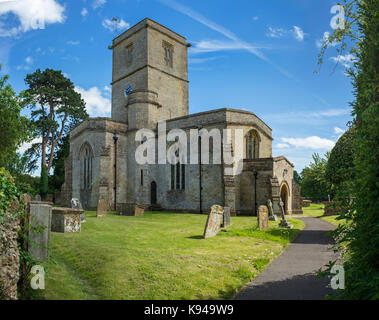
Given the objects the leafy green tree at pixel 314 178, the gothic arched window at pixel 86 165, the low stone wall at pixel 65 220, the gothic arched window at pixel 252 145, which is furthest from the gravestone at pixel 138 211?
the leafy green tree at pixel 314 178

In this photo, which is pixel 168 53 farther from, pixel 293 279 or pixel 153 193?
pixel 293 279

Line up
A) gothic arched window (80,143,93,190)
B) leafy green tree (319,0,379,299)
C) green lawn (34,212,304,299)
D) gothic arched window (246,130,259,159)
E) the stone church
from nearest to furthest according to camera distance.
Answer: leafy green tree (319,0,379,299) < green lawn (34,212,304,299) < the stone church < gothic arched window (246,130,259,159) < gothic arched window (80,143,93,190)

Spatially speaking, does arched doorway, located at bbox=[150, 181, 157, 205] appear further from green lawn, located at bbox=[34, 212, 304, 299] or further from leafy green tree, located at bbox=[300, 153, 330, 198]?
leafy green tree, located at bbox=[300, 153, 330, 198]

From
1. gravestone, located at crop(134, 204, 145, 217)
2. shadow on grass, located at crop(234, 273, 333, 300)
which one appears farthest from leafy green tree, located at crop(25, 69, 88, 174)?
shadow on grass, located at crop(234, 273, 333, 300)

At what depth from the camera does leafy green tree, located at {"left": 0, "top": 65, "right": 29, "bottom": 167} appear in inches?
388

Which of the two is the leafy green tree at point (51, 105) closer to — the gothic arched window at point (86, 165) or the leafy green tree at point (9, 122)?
the gothic arched window at point (86, 165)

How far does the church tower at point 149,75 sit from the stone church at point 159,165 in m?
0.10

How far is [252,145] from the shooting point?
930 inches

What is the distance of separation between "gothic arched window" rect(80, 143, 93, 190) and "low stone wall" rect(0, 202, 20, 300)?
22.7 metres

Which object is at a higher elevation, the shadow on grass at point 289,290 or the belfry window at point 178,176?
the belfry window at point 178,176

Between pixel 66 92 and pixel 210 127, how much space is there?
2520 cm

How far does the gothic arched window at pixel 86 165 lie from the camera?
85.8ft

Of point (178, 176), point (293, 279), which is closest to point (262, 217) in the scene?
point (293, 279)
